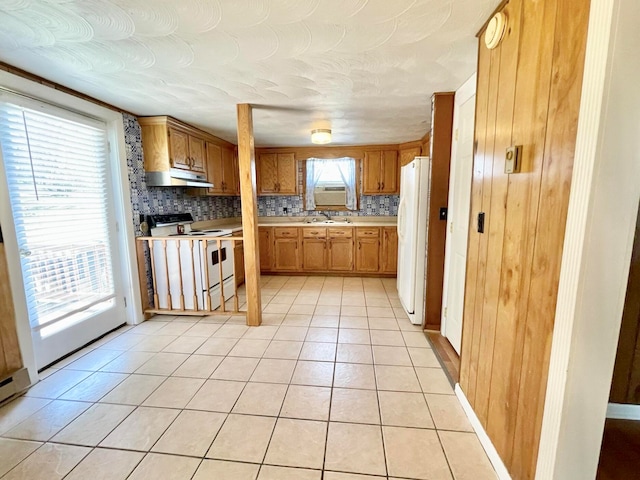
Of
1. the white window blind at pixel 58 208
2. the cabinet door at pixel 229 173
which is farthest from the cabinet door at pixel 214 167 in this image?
the white window blind at pixel 58 208

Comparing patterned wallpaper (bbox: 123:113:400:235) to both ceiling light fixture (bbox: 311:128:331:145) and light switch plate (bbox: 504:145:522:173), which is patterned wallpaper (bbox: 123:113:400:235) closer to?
ceiling light fixture (bbox: 311:128:331:145)

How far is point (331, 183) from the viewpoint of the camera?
16.2ft

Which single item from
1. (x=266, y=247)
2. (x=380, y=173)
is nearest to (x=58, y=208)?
(x=266, y=247)

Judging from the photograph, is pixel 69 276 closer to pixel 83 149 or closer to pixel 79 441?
pixel 83 149

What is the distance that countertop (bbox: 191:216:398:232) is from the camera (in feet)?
14.4

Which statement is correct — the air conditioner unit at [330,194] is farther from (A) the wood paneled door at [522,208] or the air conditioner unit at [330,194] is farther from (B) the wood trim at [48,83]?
(A) the wood paneled door at [522,208]

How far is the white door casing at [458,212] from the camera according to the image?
2148mm

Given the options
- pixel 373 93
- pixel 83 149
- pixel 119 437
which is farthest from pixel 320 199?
pixel 119 437

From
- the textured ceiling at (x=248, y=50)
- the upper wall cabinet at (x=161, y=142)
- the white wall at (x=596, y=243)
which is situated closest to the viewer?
the white wall at (x=596, y=243)

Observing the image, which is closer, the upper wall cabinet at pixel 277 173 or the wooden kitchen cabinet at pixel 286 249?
the wooden kitchen cabinet at pixel 286 249

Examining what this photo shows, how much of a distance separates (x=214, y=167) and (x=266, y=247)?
148 centimetres

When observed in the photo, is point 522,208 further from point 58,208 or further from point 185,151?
point 185,151

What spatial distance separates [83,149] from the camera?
8.00ft

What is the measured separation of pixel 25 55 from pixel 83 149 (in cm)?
83
